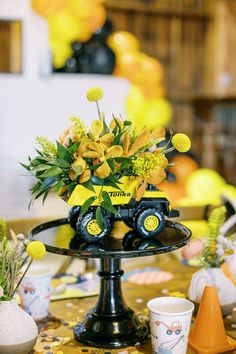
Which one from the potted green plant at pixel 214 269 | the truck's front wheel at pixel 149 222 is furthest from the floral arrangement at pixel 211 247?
the truck's front wheel at pixel 149 222

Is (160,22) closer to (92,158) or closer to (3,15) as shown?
(3,15)

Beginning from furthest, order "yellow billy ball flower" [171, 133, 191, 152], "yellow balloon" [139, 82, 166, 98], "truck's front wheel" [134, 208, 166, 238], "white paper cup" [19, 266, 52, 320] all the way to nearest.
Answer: "yellow balloon" [139, 82, 166, 98], "white paper cup" [19, 266, 52, 320], "truck's front wheel" [134, 208, 166, 238], "yellow billy ball flower" [171, 133, 191, 152]

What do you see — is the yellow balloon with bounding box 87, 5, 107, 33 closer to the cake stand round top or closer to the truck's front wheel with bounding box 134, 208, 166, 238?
the cake stand round top

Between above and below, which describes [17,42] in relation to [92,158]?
above

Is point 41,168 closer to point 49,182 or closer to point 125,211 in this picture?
point 49,182

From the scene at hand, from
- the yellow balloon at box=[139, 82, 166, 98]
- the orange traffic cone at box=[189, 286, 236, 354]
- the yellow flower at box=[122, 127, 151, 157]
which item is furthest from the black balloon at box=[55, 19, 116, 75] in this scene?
the orange traffic cone at box=[189, 286, 236, 354]

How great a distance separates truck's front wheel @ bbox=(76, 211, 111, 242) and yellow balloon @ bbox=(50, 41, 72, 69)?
3.17 meters

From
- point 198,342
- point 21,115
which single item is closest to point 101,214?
point 198,342

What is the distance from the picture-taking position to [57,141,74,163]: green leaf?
119cm

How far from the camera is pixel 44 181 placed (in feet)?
3.98

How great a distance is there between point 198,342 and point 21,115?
3522 millimetres

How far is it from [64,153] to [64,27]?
9.81ft

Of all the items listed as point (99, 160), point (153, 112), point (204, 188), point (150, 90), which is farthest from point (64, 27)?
point (99, 160)

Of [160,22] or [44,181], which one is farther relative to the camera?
[160,22]
